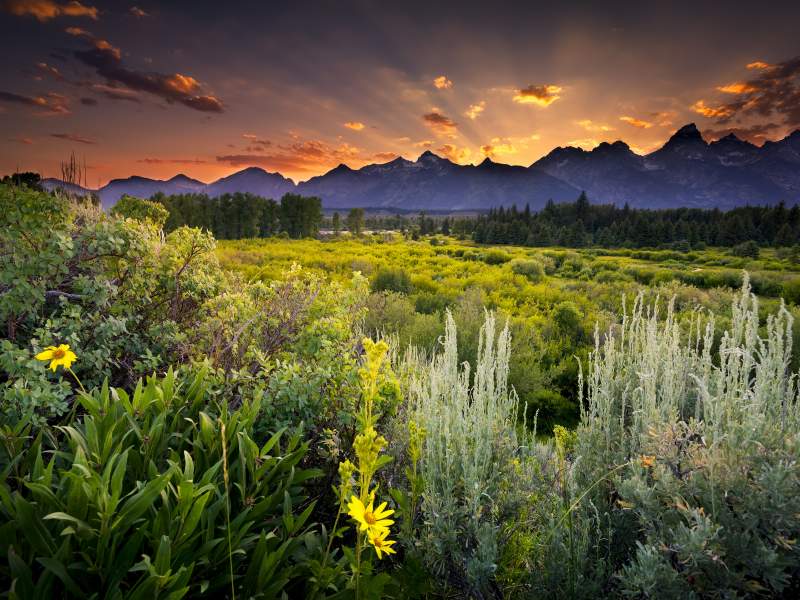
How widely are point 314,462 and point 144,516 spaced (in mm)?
1366

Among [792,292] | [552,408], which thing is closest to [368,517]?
[552,408]

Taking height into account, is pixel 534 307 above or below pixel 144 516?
below

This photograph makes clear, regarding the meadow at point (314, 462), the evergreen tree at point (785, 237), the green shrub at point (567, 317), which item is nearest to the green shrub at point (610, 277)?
the green shrub at point (567, 317)

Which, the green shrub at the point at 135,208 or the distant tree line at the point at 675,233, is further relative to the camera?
the distant tree line at the point at 675,233

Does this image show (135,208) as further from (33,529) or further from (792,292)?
(792,292)

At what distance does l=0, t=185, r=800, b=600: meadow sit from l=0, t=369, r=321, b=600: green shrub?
0.01m

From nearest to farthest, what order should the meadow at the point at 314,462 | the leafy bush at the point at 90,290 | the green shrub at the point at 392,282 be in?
the meadow at the point at 314,462
the leafy bush at the point at 90,290
the green shrub at the point at 392,282

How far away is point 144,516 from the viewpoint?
1.39 meters

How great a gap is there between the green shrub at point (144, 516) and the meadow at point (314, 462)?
0.04 feet

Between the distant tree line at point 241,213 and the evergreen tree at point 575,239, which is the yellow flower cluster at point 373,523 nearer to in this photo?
the evergreen tree at point 575,239

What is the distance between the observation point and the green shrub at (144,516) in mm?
1143

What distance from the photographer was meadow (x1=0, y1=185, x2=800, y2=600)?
4.18ft

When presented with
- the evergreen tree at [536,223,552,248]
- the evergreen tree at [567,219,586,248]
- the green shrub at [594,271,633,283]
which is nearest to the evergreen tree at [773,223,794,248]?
the evergreen tree at [567,219,586,248]

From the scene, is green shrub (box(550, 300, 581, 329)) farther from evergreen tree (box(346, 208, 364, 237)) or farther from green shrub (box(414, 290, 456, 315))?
evergreen tree (box(346, 208, 364, 237))
